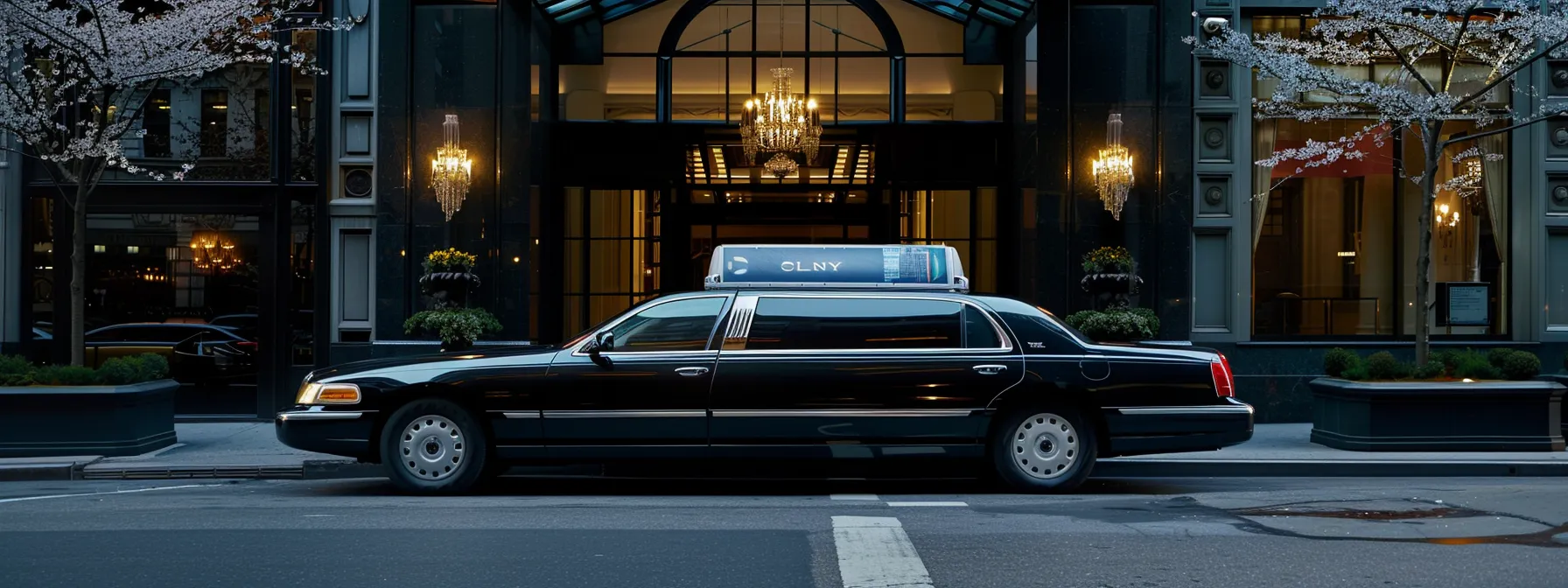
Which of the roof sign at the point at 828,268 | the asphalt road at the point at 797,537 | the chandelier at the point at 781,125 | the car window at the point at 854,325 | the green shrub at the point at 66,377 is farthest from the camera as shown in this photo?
the chandelier at the point at 781,125

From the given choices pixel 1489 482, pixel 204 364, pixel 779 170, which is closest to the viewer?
pixel 1489 482

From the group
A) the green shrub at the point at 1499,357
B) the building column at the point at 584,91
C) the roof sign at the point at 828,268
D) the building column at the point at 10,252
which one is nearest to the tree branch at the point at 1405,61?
the green shrub at the point at 1499,357

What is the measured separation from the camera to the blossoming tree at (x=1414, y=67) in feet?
40.4

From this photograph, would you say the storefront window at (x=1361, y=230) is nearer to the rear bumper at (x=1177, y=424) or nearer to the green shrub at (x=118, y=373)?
the rear bumper at (x=1177, y=424)

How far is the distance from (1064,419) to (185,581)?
574 cm

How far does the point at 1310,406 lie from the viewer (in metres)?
14.9

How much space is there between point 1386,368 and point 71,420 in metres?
11.3

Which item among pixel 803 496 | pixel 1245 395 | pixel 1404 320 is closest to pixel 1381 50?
pixel 1404 320

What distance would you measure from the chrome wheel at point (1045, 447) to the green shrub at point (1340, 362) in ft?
14.3

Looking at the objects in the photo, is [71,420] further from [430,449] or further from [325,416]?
[430,449]

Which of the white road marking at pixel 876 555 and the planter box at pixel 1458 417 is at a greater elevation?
the planter box at pixel 1458 417

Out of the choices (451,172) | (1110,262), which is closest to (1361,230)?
(1110,262)

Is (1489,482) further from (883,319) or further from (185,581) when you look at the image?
(185,581)

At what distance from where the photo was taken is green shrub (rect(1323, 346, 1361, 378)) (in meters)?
12.5
